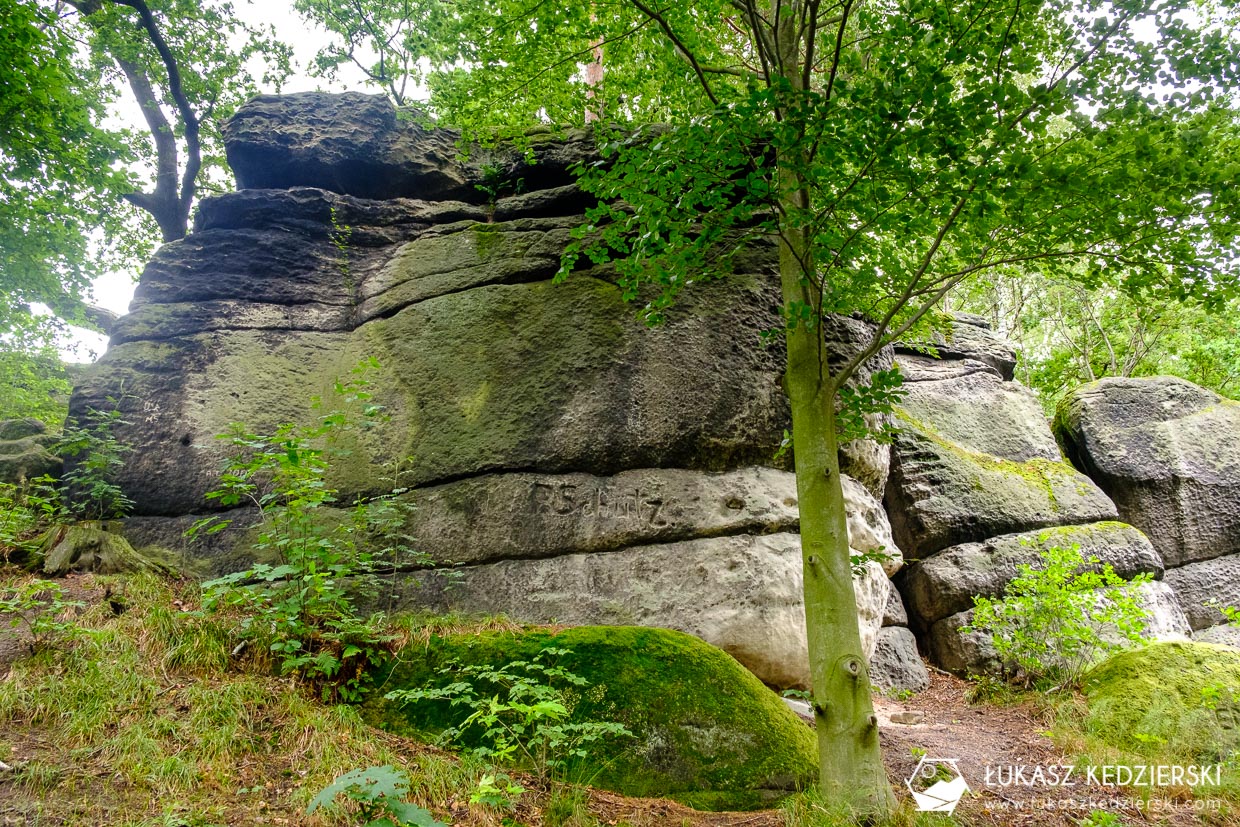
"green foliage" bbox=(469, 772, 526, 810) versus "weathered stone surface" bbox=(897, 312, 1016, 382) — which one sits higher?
"weathered stone surface" bbox=(897, 312, 1016, 382)

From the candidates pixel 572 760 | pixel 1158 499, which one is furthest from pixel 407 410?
pixel 1158 499

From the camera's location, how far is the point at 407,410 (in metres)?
7.50

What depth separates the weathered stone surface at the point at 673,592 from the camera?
6.18 metres

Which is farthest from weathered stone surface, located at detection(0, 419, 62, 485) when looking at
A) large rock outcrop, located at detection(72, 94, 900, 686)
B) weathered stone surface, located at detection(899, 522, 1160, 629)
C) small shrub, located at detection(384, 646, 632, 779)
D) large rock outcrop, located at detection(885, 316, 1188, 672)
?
weathered stone surface, located at detection(899, 522, 1160, 629)

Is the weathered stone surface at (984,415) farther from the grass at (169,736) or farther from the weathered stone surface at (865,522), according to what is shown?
the grass at (169,736)

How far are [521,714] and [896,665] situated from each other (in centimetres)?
655

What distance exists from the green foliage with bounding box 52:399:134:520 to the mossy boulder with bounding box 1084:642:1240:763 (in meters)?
10.0

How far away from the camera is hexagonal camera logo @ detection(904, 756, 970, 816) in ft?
14.9

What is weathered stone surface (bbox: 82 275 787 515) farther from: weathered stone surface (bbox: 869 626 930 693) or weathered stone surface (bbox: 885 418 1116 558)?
weathered stone surface (bbox: 869 626 930 693)

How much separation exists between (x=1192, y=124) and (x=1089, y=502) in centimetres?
779

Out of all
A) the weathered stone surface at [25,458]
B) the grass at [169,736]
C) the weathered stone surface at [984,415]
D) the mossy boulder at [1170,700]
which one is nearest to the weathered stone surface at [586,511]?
the grass at [169,736]

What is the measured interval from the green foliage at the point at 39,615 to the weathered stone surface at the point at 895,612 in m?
9.46

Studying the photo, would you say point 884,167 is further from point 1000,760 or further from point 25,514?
point 25,514

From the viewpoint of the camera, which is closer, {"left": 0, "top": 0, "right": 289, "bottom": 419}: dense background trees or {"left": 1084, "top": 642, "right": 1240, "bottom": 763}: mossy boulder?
{"left": 1084, "top": 642, "right": 1240, "bottom": 763}: mossy boulder
